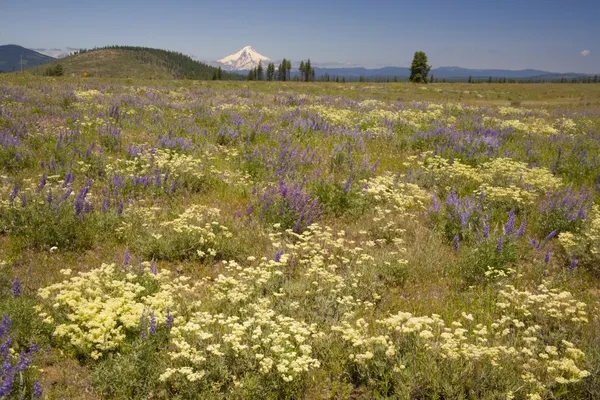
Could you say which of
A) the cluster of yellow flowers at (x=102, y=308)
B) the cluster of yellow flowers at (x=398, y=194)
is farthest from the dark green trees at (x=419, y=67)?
the cluster of yellow flowers at (x=102, y=308)

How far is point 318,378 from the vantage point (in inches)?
152

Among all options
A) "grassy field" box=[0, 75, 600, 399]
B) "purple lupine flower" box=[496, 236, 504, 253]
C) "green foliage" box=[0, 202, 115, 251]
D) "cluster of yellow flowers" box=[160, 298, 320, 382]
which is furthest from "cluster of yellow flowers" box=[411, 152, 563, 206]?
"green foliage" box=[0, 202, 115, 251]

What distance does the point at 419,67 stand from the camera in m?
84.8

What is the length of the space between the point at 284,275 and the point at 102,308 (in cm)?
233

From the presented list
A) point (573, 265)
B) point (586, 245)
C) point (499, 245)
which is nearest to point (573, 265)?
point (573, 265)

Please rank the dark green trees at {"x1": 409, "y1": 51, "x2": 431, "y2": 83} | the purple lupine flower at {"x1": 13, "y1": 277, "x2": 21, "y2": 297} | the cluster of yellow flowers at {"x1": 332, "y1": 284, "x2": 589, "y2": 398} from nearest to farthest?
the cluster of yellow flowers at {"x1": 332, "y1": 284, "x2": 589, "y2": 398}
the purple lupine flower at {"x1": 13, "y1": 277, "x2": 21, "y2": 297}
the dark green trees at {"x1": 409, "y1": 51, "x2": 431, "y2": 83}

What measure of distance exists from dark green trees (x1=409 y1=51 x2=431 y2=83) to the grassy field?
7978 cm

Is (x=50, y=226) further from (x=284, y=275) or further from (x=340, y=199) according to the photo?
(x=340, y=199)

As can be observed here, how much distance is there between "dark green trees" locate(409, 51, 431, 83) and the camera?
3297 inches

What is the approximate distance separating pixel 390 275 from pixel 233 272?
228cm

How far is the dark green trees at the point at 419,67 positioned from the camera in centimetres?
8375

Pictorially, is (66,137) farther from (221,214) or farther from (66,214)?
(221,214)

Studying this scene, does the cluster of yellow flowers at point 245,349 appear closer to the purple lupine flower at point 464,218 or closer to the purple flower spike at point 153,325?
the purple flower spike at point 153,325

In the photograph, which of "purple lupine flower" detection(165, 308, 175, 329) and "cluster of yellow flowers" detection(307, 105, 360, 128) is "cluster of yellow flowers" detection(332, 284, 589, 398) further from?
"cluster of yellow flowers" detection(307, 105, 360, 128)
